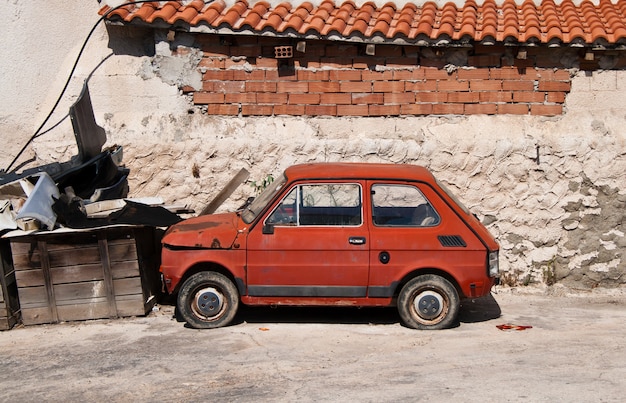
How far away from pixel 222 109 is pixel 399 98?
2.19m

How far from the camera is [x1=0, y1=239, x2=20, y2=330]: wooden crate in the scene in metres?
7.61

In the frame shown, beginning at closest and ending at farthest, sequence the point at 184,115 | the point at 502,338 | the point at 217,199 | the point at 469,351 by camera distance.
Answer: the point at 469,351 → the point at 502,338 → the point at 217,199 → the point at 184,115

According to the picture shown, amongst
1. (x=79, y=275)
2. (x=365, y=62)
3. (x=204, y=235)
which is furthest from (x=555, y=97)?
(x=79, y=275)

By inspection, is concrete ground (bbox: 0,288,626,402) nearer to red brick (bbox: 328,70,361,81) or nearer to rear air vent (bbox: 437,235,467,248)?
rear air vent (bbox: 437,235,467,248)

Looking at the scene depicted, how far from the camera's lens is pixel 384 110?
9.23 m

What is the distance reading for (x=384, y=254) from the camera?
7230 mm

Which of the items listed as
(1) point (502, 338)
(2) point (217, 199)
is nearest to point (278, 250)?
(2) point (217, 199)

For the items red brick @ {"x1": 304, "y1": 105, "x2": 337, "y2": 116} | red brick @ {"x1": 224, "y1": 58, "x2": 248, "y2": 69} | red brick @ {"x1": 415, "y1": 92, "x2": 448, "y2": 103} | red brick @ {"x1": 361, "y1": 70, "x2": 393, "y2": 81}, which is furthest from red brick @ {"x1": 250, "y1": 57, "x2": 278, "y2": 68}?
red brick @ {"x1": 415, "y1": 92, "x2": 448, "y2": 103}

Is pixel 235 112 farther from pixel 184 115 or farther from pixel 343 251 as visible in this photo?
pixel 343 251

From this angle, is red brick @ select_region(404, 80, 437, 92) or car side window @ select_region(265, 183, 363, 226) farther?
red brick @ select_region(404, 80, 437, 92)

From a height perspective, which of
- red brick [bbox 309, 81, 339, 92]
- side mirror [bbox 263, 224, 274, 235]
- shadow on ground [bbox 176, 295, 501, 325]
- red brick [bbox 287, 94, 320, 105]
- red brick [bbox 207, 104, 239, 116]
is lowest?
shadow on ground [bbox 176, 295, 501, 325]

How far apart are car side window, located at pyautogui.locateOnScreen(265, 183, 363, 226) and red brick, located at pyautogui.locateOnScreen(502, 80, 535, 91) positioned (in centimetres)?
289

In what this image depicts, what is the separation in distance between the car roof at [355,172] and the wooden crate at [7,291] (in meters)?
3.00

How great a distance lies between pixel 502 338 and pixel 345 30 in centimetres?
414
